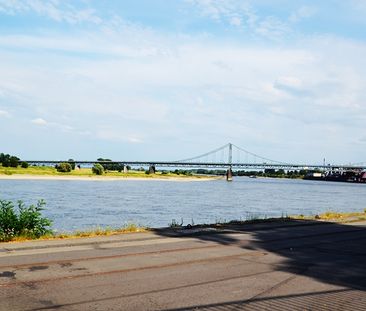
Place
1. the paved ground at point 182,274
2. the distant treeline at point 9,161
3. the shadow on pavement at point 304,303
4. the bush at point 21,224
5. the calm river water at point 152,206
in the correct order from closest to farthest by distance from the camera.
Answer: the shadow on pavement at point 304,303 → the paved ground at point 182,274 → the bush at point 21,224 → the calm river water at point 152,206 → the distant treeline at point 9,161

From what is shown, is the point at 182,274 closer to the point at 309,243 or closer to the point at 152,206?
the point at 309,243

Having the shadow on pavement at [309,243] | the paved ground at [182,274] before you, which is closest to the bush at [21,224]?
the paved ground at [182,274]

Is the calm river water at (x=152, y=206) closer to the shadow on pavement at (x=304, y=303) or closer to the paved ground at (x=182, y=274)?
the paved ground at (x=182, y=274)

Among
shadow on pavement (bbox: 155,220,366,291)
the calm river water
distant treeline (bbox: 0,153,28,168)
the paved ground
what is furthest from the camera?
distant treeline (bbox: 0,153,28,168)

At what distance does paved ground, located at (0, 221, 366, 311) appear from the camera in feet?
26.3

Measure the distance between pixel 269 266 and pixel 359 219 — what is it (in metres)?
15.9

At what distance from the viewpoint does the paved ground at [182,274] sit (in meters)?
8.02

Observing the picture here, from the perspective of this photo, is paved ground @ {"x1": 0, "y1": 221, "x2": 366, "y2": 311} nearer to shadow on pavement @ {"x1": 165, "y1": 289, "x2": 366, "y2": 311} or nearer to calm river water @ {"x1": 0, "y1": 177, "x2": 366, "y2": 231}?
shadow on pavement @ {"x1": 165, "y1": 289, "x2": 366, "y2": 311}

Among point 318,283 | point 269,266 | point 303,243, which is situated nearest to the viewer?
point 318,283

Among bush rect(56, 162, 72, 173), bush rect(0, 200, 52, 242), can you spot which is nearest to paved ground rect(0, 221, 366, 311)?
bush rect(0, 200, 52, 242)

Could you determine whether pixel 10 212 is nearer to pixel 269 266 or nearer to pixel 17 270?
pixel 17 270

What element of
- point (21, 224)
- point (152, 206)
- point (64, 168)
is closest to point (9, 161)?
point (64, 168)

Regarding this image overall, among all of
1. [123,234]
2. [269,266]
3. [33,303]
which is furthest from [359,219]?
[33,303]

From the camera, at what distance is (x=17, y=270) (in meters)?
9.98
